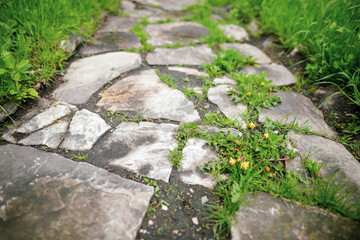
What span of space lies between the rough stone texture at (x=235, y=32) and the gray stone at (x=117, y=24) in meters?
1.38

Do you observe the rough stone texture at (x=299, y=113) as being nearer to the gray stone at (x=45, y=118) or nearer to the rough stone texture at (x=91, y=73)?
the rough stone texture at (x=91, y=73)

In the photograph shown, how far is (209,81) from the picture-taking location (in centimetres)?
213

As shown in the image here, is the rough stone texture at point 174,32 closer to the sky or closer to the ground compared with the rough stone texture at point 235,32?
closer to the ground

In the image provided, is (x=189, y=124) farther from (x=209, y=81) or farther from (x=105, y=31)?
(x=105, y=31)

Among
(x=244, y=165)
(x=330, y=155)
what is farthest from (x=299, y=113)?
(x=244, y=165)

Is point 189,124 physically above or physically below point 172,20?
below

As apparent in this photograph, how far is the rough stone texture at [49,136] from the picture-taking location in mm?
1477

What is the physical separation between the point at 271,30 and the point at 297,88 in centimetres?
128

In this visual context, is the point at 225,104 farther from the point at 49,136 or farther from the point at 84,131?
the point at 49,136

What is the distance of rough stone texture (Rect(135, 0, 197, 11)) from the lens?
13.1ft

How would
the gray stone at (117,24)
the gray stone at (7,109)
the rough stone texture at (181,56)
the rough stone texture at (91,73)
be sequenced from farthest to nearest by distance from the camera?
1. the gray stone at (117,24)
2. the rough stone texture at (181,56)
3. the rough stone texture at (91,73)
4. the gray stone at (7,109)

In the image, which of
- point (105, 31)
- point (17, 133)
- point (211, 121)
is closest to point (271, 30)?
point (211, 121)

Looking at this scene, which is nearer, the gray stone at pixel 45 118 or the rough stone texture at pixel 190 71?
the gray stone at pixel 45 118

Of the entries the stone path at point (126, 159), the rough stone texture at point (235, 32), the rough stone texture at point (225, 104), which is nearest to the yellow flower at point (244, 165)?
the stone path at point (126, 159)
